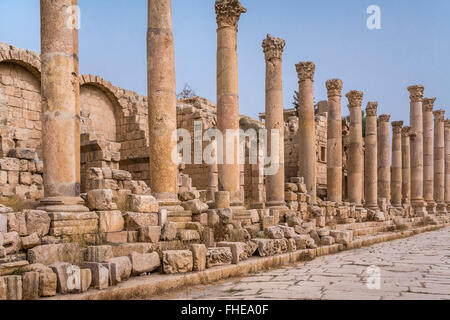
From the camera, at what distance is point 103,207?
838 centimetres

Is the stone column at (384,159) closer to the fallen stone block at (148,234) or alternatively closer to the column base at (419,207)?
the column base at (419,207)

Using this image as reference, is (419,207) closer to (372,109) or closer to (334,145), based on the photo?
(372,109)

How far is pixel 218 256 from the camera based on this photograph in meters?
8.37

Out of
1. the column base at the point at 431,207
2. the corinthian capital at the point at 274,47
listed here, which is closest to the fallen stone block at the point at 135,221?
the corinthian capital at the point at 274,47

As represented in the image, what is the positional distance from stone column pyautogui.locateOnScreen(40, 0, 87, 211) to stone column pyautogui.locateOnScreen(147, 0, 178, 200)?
2.28 meters

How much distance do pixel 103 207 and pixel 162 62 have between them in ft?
13.1

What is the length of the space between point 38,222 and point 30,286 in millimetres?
1903

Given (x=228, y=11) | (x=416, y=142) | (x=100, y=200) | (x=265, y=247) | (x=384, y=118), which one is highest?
(x=228, y=11)

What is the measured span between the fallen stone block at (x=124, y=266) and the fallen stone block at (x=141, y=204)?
1.94 m

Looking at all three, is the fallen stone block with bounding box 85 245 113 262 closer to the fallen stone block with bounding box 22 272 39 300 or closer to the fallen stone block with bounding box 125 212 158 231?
the fallen stone block with bounding box 22 272 39 300

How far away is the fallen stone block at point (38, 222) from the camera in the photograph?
7191mm

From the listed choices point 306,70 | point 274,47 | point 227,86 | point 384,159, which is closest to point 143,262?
point 227,86
